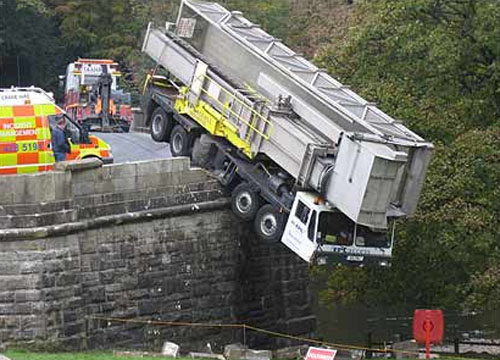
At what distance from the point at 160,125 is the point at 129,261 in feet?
15.3

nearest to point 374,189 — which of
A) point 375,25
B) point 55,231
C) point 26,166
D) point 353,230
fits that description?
point 353,230

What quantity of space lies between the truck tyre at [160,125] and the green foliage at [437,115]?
16.2 ft

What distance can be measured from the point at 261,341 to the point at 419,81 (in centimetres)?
721

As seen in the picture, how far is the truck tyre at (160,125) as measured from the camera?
24016mm

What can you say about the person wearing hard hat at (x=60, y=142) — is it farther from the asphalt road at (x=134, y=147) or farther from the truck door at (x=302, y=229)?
the truck door at (x=302, y=229)

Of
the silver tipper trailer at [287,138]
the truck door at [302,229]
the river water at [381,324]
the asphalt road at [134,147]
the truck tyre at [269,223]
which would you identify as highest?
the silver tipper trailer at [287,138]

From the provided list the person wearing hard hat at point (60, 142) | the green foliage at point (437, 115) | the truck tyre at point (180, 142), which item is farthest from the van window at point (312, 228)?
the person wearing hard hat at point (60, 142)

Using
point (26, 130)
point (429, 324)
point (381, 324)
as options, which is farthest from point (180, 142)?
point (381, 324)

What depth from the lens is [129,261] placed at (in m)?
20.4

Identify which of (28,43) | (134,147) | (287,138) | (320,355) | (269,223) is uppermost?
(287,138)

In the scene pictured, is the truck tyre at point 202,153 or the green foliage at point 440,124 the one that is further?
the truck tyre at point 202,153

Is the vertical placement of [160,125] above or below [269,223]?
above

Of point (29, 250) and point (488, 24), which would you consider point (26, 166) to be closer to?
point (29, 250)

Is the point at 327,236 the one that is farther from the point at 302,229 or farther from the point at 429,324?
the point at 429,324
